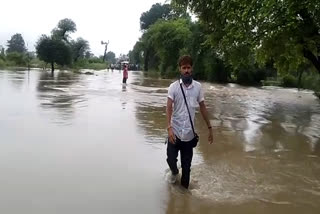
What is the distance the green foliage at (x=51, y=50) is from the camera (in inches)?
2169

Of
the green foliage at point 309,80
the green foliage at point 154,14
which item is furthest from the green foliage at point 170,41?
the green foliage at point 154,14

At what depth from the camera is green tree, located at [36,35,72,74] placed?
55.1 m

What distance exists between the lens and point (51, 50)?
55.6 meters

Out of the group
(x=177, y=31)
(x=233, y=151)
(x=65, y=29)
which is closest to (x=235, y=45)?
(x=233, y=151)

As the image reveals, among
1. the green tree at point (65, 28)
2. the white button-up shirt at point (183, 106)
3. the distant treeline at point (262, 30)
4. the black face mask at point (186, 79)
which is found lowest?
the white button-up shirt at point (183, 106)

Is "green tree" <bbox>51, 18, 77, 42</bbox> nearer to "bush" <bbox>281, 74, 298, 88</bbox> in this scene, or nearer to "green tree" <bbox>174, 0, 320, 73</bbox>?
"bush" <bbox>281, 74, 298, 88</bbox>

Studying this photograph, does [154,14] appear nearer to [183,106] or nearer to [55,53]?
[55,53]

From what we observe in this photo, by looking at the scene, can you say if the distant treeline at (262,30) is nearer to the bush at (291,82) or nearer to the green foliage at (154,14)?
the bush at (291,82)

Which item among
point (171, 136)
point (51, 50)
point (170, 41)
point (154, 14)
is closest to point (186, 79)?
point (171, 136)

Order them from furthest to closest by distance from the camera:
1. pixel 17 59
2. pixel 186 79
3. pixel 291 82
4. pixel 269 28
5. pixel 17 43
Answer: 1. pixel 17 43
2. pixel 17 59
3. pixel 291 82
4. pixel 269 28
5. pixel 186 79

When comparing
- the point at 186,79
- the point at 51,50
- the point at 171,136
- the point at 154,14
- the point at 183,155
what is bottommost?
the point at 183,155

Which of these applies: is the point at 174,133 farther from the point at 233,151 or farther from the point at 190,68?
the point at 233,151

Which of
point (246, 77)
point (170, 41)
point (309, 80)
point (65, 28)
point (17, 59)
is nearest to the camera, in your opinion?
point (309, 80)

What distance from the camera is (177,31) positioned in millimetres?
55062
